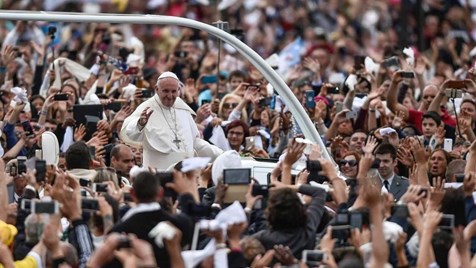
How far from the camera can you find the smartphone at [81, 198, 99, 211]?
1378 centimetres

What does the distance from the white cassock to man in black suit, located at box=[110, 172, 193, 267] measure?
198 inches

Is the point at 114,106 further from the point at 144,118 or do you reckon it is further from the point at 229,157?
the point at 229,157

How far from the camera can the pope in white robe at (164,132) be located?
60.5ft

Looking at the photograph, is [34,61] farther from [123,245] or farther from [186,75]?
[123,245]

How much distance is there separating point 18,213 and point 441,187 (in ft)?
10.9

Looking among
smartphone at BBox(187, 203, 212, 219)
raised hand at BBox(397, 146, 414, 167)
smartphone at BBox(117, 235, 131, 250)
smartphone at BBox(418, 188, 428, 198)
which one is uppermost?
raised hand at BBox(397, 146, 414, 167)

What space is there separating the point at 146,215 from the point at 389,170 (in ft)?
17.3

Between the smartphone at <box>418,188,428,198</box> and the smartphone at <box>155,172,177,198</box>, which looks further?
the smartphone at <box>418,188,428,198</box>

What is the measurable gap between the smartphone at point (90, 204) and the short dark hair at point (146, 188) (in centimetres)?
50

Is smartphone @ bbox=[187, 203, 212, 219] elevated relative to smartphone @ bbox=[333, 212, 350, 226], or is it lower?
elevated

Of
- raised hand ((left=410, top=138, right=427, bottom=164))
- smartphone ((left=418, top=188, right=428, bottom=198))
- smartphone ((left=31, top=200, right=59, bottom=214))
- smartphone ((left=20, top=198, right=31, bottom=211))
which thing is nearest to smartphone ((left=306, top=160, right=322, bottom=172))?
smartphone ((left=418, top=188, right=428, bottom=198))

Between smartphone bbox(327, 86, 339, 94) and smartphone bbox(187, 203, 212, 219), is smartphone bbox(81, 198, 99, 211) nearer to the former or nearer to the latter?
smartphone bbox(187, 203, 212, 219)

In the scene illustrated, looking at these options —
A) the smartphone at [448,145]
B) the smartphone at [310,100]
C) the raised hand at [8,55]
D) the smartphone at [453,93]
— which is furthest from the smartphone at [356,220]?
the raised hand at [8,55]

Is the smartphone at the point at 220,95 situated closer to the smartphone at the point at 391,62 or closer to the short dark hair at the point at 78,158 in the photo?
the smartphone at the point at 391,62
